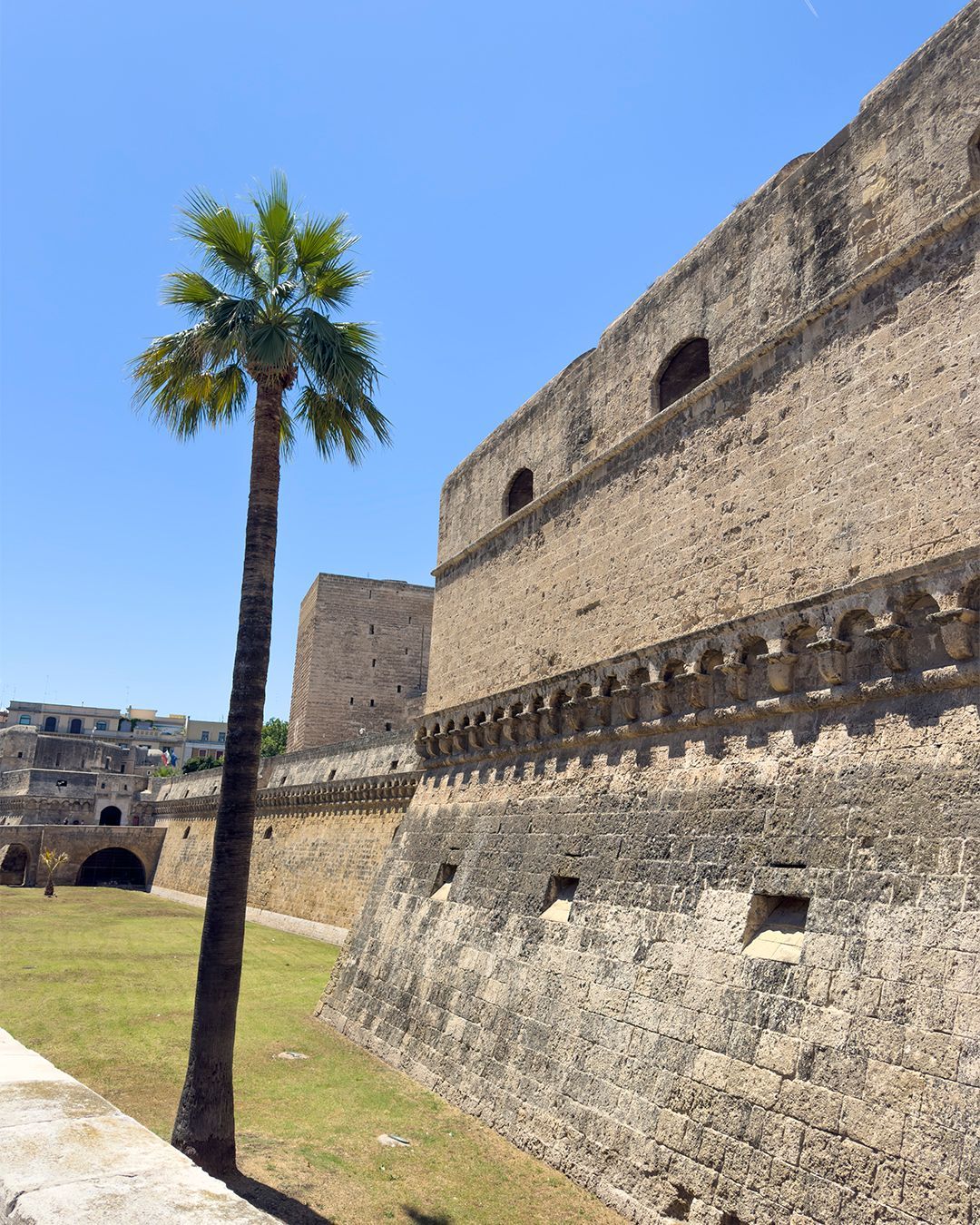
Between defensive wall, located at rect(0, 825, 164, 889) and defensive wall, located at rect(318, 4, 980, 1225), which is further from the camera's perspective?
defensive wall, located at rect(0, 825, 164, 889)

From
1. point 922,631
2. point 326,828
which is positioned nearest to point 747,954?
point 922,631

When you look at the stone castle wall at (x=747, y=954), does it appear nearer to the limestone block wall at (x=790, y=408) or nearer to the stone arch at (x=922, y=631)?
the stone arch at (x=922, y=631)

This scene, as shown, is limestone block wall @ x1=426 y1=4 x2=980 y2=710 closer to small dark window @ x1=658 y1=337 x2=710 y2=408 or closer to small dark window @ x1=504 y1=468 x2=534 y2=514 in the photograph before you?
small dark window @ x1=658 y1=337 x2=710 y2=408

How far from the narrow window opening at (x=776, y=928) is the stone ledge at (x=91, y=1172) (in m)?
4.85

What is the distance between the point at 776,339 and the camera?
8961mm

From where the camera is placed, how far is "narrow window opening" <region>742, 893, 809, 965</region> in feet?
22.3

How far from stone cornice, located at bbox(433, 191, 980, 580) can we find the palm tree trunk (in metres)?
4.21

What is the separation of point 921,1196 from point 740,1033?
66.4 inches

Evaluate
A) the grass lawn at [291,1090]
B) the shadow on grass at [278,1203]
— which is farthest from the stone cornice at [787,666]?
the shadow on grass at [278,1203]

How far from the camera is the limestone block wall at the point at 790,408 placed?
7.28 m

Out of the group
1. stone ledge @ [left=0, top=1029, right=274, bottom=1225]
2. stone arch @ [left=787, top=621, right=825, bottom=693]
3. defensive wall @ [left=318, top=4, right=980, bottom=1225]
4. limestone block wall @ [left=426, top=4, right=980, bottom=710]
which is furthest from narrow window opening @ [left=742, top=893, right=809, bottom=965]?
stone ledge @ [left=0, top=1029, right=274, bottom=1225]

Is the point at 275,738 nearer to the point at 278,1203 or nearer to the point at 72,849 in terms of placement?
the point at 72,849

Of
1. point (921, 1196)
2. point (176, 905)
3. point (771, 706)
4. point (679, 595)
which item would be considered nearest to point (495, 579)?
point (679, 595)

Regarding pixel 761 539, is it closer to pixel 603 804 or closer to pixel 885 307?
pixel 885 307
